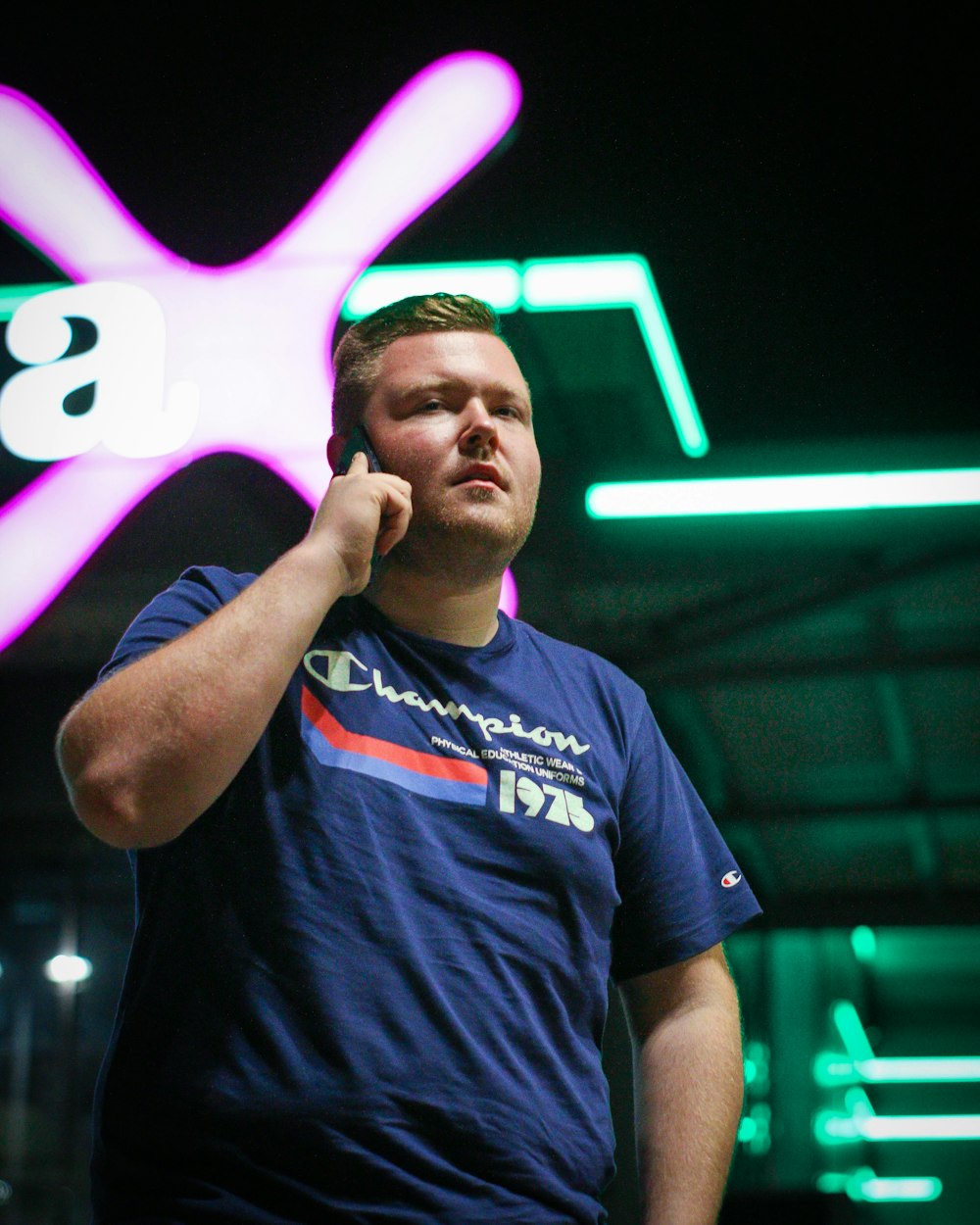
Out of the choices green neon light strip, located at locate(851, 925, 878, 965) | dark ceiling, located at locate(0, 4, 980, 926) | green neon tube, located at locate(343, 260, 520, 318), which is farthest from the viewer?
green neon light strip, located at locate(851, 925, 878, 965)

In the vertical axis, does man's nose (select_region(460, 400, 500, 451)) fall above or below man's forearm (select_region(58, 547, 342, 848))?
above

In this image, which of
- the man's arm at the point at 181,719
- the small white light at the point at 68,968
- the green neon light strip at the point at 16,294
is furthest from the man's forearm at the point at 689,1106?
the small white light at the point at 68,968

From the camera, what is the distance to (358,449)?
1.71 m

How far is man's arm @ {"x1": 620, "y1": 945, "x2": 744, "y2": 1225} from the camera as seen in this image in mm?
1468

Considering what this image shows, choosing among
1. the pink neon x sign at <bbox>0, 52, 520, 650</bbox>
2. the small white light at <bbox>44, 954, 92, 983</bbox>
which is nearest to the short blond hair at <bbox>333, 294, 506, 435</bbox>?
the pink neon x sign at <bbox>0, 52, 520, 650</bbox>

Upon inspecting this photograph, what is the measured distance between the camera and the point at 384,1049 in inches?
49.6

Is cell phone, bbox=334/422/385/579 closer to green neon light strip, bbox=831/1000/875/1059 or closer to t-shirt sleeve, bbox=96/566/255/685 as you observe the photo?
t-shirt sleeve, bbox=96/566/255/685

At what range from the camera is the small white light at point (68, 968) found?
28.3 feet

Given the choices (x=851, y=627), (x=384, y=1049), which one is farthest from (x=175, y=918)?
(x=851, y=627)

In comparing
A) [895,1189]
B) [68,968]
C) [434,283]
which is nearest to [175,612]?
[434,283]

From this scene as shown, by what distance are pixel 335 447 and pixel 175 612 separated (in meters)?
0.44

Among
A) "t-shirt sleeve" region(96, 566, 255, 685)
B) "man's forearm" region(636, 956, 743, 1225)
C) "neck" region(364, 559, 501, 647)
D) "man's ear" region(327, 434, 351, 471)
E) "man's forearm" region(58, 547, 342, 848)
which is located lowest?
"man's forearm" region(636, 956, 743, 1225)

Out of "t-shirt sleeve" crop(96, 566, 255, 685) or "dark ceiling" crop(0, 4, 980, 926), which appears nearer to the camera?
"t-shirt sleeve" crop(96, 566, 255, 685)

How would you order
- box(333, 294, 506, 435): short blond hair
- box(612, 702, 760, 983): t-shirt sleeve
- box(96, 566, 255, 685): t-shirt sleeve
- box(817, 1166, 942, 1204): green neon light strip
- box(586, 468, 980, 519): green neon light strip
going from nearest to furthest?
1. box(96, 566, 255, 685): t-shirt sleeve
2. box(612, 702, 760, 983): t-shirt sleeve
3. box(333, 294, 506, 435): short blond hair
4. box(586, 468, 980, 519): green neon light strip
5. box(817, 1166, 942, 1204): green neon light strip
